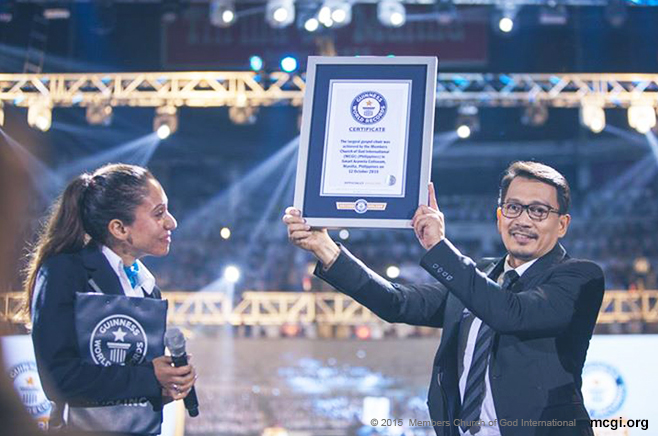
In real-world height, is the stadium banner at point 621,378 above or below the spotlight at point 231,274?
below

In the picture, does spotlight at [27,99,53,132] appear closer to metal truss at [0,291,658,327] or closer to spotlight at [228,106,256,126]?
spotlight at [228,106,256,126]

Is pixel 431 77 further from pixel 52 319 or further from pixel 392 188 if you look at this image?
pixel 52 319

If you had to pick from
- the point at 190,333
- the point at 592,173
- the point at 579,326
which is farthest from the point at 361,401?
the point at 579,326

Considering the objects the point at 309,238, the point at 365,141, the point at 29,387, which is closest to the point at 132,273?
the point at 309,238

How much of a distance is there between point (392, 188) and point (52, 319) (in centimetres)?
103

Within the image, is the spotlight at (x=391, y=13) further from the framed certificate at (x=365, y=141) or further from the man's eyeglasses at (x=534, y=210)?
the man's eyeglasses at (x=534, y=210)

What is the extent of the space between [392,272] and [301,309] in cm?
114

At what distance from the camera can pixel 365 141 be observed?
255 centimetres

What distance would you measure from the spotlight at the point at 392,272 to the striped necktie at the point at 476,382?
264 inches

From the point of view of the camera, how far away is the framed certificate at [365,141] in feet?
8.11

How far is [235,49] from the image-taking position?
312 inches

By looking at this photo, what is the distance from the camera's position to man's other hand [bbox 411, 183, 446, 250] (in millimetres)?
2359

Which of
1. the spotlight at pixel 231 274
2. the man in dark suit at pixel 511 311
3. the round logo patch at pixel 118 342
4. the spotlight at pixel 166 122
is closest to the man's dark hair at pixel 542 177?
the man in dark suit at pixel 511 311

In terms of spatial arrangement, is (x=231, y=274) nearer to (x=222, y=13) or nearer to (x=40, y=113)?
(x=40, y=113)
